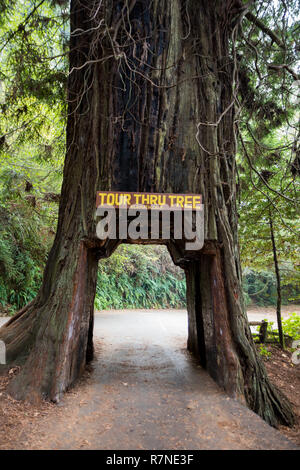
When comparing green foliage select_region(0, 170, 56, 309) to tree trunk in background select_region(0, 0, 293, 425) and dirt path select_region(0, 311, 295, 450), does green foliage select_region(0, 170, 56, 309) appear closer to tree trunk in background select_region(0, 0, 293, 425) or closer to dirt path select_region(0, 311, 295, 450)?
tree trunk in background select_region(0, 0, 293, 425)

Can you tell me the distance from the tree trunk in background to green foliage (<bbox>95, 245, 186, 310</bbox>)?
9.13 metres

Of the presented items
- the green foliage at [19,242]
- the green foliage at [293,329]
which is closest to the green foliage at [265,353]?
the green foliage at [293,329]

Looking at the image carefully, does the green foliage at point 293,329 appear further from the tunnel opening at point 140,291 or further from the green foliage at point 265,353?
the tunnel opening at point 140,291

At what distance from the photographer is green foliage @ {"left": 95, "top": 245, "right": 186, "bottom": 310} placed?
1442 centimetres

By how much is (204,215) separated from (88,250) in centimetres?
182

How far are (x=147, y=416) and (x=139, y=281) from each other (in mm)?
12969

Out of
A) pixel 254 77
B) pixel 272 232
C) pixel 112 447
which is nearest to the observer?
pixel 112 447

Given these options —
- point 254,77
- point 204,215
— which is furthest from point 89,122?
point 254,77

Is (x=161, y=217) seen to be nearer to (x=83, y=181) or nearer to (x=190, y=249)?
(x=190, y=249)

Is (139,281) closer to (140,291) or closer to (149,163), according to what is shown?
(140,291)

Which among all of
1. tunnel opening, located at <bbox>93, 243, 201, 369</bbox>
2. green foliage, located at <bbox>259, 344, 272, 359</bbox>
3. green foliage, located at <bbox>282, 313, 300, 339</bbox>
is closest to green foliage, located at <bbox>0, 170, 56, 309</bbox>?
tunnel opening, located at <bbox>93, 243, 201, 369</bbox>

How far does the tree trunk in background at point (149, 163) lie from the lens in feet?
13.0

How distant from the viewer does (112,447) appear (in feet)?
8.79

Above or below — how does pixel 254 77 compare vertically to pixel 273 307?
above
